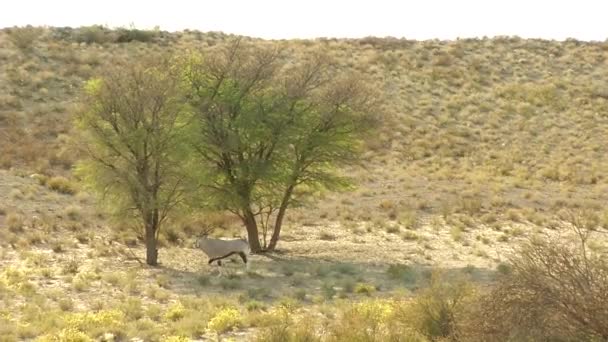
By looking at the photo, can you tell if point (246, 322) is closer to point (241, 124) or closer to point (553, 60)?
point (241, 124)

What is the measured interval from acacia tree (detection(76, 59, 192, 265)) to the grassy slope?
2.03 meters

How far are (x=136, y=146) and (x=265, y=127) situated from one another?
4608 mm

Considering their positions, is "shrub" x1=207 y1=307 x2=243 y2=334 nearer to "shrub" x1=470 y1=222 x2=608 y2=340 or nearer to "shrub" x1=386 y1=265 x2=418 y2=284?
"shrub" x1=470 y1=222 x2=608 y2=340

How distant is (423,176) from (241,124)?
22.1 m

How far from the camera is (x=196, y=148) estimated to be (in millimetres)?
24219

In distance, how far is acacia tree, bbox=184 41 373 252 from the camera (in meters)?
24.7

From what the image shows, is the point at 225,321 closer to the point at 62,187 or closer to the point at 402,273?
the point at 402,273

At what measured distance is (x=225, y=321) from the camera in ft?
45.8

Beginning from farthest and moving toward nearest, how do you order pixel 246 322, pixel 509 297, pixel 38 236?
pixel 38 236
pixel 246 322
pixel 509 297

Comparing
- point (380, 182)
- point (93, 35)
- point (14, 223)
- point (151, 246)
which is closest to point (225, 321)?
point (151, 246)

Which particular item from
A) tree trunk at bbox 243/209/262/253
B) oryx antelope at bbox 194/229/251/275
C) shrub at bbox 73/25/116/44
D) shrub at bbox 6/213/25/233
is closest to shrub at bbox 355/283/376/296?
oryx antelope at bbox 194/229/251/275

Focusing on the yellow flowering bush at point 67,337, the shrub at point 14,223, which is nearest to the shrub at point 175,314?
the yellow flowering bush at point 67,337

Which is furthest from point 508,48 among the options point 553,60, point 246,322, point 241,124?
point 246,322

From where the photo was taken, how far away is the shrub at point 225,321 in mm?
13812
